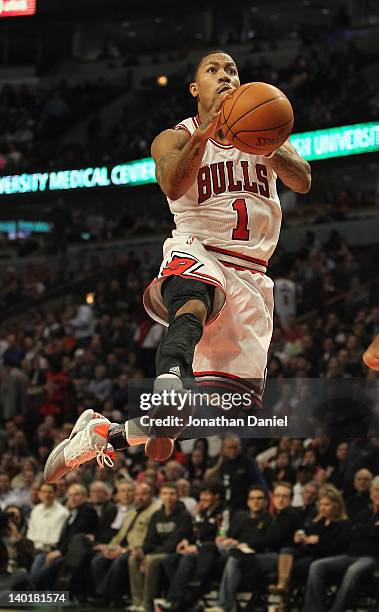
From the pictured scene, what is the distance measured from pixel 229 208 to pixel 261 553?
4883 mm

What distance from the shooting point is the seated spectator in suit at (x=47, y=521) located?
1115 cm

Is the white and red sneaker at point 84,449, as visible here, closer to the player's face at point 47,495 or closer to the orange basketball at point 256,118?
the orange basketball at point 256,118

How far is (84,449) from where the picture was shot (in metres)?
5.81

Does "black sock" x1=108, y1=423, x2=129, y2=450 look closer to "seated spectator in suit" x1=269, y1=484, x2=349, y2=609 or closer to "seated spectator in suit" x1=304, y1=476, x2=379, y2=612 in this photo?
"seated spectator in suit" x1=304, y1=476, x2=379, y2=612

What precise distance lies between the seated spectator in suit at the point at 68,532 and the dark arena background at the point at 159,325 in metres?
0.02

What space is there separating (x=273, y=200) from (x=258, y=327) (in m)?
0.66

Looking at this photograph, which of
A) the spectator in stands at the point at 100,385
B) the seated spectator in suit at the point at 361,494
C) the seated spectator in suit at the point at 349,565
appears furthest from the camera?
the spectator in stands at the point at 100,385

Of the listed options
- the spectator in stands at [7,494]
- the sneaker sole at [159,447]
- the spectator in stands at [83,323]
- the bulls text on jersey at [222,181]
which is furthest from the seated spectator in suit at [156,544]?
the spectator in stands at [83,323]

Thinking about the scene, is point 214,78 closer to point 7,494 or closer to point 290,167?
point 290,167

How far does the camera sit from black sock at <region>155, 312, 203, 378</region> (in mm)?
5277

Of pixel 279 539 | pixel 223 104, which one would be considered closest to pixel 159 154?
pixel 223 104

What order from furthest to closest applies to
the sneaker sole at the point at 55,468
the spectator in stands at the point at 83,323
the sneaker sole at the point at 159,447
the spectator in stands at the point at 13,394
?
the spectator in stands at the point at 83,323, the spectator in stands at the point at 13,394, the sneaker sole at the point at 55,468, the sneaker sole at the point at 159,447

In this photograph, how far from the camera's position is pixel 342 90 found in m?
20.9

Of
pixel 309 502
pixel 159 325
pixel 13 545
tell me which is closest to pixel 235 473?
pixel 309 502
